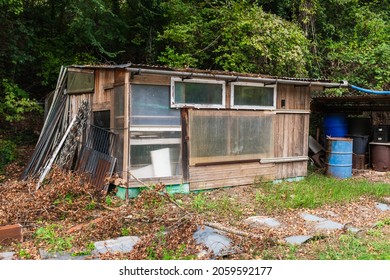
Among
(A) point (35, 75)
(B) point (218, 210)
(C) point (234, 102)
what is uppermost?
(A) point (35, 75)

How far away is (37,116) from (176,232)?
9438 mm

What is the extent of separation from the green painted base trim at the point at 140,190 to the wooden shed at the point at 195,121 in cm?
5

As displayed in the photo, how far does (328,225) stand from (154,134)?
132 inches

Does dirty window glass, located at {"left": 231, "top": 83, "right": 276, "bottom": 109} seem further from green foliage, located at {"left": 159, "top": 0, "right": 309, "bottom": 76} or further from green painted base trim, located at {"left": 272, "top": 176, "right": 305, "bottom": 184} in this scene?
green foliage, located at {"left": 159, "top": 0, "right": 309, "bottom": 76}

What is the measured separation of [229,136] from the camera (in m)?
7.50

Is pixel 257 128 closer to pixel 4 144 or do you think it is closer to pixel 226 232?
pixel 226 232

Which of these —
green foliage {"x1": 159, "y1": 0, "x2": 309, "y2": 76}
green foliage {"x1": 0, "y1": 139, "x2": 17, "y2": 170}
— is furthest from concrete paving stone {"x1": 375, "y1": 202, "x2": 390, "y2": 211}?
green foliage {"x1": 0, "y1": 139, "x2": 17, "y2": 170}

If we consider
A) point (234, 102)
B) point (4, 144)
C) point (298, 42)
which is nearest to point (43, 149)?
point (4, 144)

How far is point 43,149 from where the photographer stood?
792cm

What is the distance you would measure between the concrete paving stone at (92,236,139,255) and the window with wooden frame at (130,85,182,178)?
2.01 metres

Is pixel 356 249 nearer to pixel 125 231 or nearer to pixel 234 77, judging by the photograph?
pixel 125 231

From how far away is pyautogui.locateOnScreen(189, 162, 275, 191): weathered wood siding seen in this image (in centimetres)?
710

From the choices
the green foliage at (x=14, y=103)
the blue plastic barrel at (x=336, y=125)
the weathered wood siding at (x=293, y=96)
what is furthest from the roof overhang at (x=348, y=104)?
the green foliage at (x=14, y=103)
